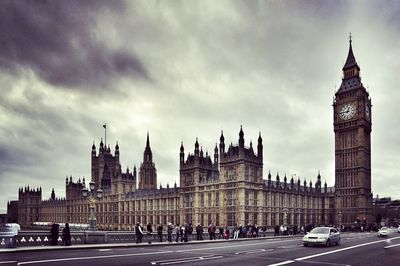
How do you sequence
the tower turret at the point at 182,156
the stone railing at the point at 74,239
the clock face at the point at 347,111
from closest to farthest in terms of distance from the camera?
the stone railing at the point at 74,239, the tower turret at the point at 182,156, the clock face at the point at 347,111

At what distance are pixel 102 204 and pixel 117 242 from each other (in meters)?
96.2

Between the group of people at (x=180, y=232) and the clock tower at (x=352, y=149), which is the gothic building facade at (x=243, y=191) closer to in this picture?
the clock tower at (x=352, y=149)

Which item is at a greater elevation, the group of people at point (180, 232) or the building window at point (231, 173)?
the building window at point (231, 173)

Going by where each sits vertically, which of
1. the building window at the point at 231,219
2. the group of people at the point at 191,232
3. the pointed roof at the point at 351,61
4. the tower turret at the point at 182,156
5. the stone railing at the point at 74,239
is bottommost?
the building window at the point at 231,219

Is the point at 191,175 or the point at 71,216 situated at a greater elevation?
the point at 191,175

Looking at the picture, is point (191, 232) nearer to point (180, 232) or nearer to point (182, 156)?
point (180, 232)

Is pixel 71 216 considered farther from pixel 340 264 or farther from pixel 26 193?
pixel 340 264

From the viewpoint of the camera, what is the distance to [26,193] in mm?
173625

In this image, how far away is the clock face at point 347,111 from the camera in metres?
107

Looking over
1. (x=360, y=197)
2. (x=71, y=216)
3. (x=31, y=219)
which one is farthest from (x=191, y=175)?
(x=31, y=219)

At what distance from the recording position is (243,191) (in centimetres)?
7362

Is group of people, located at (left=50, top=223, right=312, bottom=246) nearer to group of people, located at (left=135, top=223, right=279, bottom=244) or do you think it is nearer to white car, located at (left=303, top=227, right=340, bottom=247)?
group of people, located at (left=135, top=223, right=279, bottom=244)

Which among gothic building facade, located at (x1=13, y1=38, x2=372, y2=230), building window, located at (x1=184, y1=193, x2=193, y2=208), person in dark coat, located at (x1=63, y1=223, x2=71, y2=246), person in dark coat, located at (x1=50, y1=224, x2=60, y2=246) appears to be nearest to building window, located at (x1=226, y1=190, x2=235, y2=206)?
gothic building facade, located at (x1=13, y1=38, x2=372, y2=230)

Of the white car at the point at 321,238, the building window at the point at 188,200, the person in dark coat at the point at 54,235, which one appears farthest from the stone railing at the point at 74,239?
the building window at the point at 188,200
